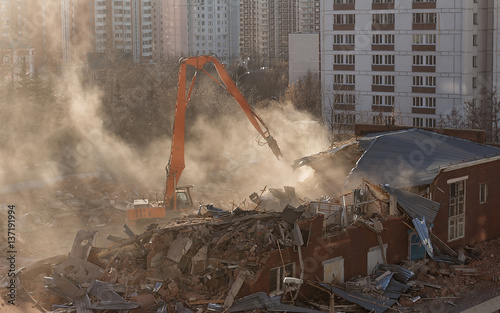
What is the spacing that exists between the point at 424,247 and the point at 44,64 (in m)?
44.0

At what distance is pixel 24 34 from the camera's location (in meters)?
56.1

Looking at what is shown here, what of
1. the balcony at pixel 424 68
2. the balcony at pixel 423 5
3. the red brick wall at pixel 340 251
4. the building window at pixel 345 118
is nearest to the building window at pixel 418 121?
the balcony at pixel 424 68

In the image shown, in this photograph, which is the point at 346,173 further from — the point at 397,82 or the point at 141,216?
the point at 397,82

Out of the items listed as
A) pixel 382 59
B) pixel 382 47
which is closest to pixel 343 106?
pixel 382 59

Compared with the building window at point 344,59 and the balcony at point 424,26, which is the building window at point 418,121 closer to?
the balcony at point 424,26

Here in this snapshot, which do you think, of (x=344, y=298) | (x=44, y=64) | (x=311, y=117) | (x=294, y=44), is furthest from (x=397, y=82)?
(x=344, y=298)

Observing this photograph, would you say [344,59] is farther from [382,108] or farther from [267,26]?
[267,26]

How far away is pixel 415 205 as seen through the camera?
16.4 m

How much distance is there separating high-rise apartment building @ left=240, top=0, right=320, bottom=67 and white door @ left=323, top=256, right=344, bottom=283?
6847cm

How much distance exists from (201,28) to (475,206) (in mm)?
63810

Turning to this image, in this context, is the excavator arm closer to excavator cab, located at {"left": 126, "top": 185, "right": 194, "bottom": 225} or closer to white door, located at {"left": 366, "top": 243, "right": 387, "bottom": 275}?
→ excavator cab, located at {"left": 126, "top": 185, "right": 194, "bottom": 225}

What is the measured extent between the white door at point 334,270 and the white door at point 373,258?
0.89 metres

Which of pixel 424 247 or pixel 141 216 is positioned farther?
pixel 141 216

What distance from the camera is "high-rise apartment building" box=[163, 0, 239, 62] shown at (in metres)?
71.7
